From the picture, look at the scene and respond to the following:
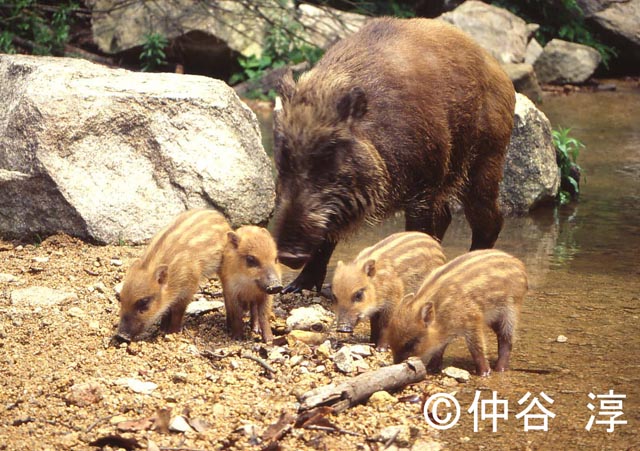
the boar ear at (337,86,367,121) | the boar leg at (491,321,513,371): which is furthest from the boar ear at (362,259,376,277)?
the boar ear at (337,86,367,121)

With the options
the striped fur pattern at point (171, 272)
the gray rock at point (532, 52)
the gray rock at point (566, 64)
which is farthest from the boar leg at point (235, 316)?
the gray rock at point (566, 64)

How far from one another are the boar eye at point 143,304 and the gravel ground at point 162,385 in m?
0.19

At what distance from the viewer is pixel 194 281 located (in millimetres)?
5316

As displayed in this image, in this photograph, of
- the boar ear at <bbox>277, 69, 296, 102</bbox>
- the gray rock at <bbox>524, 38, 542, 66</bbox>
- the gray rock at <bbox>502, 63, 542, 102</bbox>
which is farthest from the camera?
the gray rock at <bbox>524, 38, 542, 66</bbox>

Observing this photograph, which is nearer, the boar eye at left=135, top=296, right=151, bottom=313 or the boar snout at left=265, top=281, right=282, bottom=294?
the boar eye at left=135, top=296, right=151, bottom=313

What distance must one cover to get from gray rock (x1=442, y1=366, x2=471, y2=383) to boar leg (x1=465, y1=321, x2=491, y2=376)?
8cm

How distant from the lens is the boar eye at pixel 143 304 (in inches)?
200

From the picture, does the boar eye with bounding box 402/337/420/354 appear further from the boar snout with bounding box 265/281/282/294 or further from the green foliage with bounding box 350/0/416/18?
the green foliage with bounding box 350/0/416/18

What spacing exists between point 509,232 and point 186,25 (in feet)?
30.3

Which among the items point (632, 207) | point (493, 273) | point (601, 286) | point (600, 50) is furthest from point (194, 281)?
point (600, 50)

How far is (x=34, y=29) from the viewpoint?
15977 mm

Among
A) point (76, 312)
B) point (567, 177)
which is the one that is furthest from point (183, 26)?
point (76, 312)

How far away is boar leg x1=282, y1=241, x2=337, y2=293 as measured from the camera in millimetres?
6512

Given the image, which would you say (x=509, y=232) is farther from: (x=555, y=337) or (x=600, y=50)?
(x=600, y=50)
